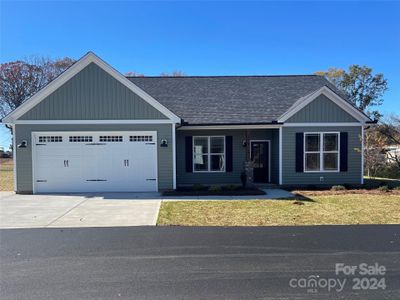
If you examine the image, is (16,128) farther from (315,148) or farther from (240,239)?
(315,148)

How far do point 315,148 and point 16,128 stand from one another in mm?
12371

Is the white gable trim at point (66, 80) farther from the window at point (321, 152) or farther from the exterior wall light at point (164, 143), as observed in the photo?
the window at point (321, 152)

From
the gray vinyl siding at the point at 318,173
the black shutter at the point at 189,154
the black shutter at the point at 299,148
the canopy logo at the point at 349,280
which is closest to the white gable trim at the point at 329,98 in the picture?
the gray vinyl siding at the point at 318,173

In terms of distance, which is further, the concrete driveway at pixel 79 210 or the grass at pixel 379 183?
the grass at pixel 379 183

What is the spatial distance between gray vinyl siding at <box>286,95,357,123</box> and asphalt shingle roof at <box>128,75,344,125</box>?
102cm

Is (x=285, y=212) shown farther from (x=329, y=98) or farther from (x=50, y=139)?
(x=50, y=139)

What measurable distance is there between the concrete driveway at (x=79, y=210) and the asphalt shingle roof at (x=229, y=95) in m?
4.98

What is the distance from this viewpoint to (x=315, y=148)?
1477 centimetres

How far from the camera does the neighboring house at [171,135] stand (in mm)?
13180

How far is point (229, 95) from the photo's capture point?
17359 mm

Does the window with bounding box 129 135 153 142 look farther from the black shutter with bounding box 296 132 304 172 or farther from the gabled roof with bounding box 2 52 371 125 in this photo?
the black shutter with bounding box 296 132 304 172

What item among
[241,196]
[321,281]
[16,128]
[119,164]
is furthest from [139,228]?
[16,128]

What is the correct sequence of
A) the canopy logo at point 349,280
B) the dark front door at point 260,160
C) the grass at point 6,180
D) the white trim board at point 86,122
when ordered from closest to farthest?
the canopy logo at point 349,280 < the white trim board at point 86,122 < the grass at point 6,180 < the dark front door at point 260,160

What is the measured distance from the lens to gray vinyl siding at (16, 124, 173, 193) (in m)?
13.1
